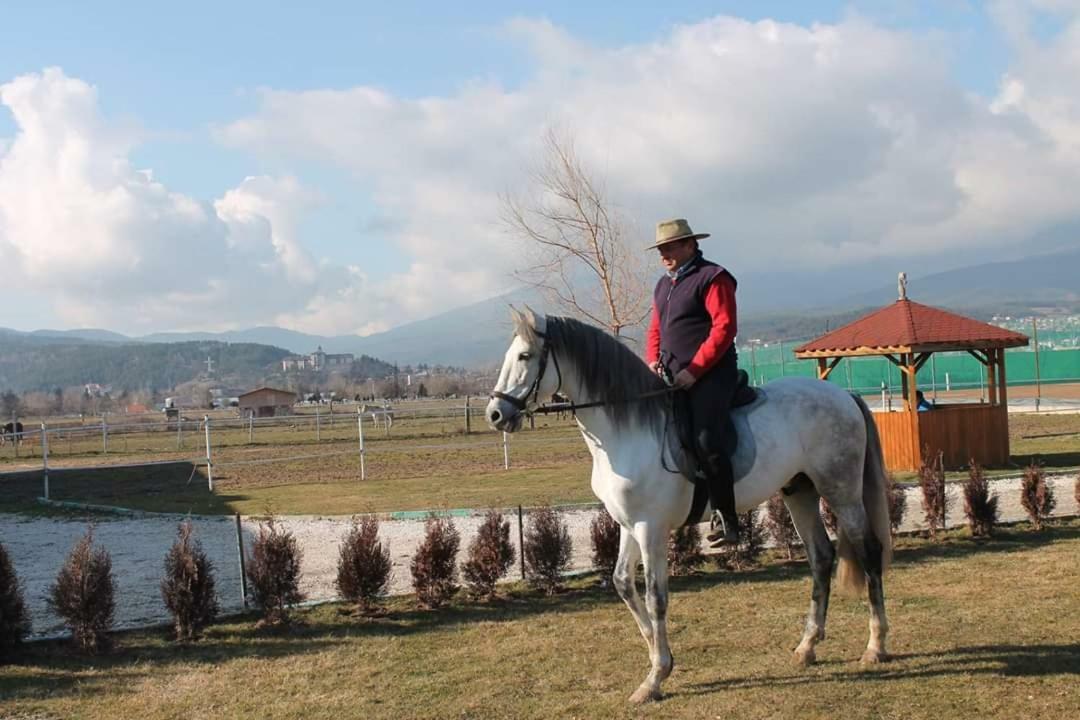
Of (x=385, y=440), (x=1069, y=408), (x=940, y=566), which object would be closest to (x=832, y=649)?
(x=940, y=566)

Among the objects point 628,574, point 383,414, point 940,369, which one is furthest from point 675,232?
point 940,369

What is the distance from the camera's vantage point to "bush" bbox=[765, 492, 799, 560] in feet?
31.6

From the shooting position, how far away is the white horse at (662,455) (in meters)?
5.38

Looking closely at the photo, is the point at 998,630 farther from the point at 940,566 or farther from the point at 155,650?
the point at 155,650

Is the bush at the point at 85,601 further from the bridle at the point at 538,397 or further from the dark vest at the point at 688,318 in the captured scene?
the dark vest at the point at 688,318

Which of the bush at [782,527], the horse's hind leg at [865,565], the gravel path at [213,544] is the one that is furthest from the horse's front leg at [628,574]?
the bush at [782,527]

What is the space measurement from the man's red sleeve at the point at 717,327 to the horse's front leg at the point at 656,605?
1.04m

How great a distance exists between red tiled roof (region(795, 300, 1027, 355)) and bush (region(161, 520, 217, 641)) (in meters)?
13.4

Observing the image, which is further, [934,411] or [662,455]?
[934,411]

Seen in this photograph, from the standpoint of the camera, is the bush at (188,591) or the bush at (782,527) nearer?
the bush at (188,591)

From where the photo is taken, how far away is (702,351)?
550 centimetres

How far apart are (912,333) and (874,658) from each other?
12246mm

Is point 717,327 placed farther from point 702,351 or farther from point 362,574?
point 362,574

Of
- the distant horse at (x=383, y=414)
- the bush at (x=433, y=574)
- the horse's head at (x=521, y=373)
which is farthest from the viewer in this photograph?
the distant horse at (x=383, y=414)
